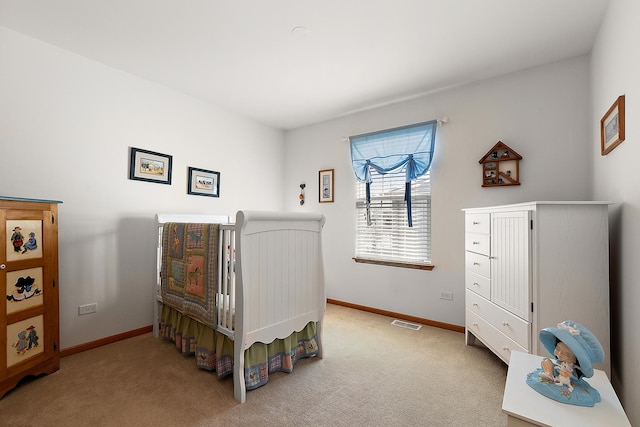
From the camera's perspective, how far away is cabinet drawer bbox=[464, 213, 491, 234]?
226cm

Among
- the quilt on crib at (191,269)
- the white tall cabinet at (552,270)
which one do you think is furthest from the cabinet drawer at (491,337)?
the quilt on crib at (191,269)

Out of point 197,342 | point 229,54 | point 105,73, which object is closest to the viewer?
point 197,342

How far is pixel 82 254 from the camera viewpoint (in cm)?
247

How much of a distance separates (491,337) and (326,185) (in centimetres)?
245

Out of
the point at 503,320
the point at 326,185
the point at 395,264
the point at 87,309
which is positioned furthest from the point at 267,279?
the point at 326,185

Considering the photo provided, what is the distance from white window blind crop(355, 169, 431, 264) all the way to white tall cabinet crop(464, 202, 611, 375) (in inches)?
46.1

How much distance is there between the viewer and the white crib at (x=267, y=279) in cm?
180

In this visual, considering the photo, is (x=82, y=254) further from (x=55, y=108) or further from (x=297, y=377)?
(x=297, y=377)

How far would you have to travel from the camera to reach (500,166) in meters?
2.72

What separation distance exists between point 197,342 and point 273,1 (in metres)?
2.33

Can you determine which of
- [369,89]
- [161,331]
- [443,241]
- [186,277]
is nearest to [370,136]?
[369,89]

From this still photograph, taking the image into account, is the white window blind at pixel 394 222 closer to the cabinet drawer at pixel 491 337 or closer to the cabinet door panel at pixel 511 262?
the cabinet drawer at pixel 491 337

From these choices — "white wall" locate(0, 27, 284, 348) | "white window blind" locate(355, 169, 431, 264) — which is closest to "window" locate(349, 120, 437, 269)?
"white window blind" locate(355, 169, 431, 264)

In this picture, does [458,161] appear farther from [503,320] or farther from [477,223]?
[503,320]
